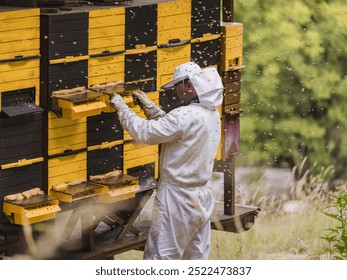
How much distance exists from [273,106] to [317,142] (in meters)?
0.91

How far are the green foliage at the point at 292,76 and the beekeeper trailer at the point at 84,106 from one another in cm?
689

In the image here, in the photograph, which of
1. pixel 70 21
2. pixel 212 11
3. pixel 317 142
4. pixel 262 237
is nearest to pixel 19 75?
pixel 70 21

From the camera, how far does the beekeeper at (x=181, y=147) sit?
8742mm

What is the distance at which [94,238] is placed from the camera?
31.6ft

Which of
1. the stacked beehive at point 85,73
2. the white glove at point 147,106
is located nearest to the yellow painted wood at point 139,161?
the stacked beehive at point 85,73

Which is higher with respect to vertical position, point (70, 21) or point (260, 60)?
point (70, 21)

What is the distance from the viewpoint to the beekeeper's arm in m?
8.71

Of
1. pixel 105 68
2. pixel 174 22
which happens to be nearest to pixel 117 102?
pixel 105 68

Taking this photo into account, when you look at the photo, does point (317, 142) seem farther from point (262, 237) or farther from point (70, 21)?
point (70, 21)

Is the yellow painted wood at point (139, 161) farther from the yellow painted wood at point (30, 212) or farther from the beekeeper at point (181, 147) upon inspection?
the yellow painted wood at point (30, 212)

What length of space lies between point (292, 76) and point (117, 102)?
360 inches

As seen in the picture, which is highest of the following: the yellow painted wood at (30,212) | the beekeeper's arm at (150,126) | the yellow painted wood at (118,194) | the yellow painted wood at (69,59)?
the yellow painted wood at (69,59)

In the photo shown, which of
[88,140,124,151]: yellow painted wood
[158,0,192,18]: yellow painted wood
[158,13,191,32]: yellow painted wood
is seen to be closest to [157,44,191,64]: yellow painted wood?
[158,13,191,32]: yellow painted wood

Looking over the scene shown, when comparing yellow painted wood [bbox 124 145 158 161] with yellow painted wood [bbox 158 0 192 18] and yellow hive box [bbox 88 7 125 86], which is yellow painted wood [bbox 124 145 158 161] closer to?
yellow hive box [bbox 88 7 125 86]
